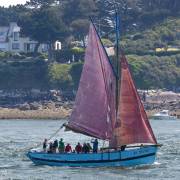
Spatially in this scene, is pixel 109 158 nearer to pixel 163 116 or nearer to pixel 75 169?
pixel 75 169

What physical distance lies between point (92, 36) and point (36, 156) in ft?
29.5

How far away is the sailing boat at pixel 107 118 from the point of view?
72.2 m

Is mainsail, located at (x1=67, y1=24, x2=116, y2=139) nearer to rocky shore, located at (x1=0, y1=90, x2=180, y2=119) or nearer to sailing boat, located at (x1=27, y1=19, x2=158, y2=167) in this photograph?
sailing boat, located at (x1=27, y1=19, x2=158, y2=167)

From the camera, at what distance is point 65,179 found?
66.2m

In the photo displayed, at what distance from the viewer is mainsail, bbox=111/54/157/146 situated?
72688mm

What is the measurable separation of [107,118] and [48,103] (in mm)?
109744

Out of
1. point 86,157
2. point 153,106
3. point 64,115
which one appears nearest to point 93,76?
point 86,157

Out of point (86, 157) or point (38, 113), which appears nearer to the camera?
point (86, 157)

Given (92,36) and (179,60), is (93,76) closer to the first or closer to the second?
(92,36)

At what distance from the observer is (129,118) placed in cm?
7306

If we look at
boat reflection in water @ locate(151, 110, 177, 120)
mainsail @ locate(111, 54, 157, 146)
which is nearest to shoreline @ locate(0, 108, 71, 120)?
boat reflection in water @ locate(151, 110, 177, 120)

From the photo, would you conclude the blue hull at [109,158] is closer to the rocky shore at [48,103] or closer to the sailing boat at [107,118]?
the sailing boat at [107,118]

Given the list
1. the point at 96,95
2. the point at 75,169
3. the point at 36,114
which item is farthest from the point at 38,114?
the point at 75,169

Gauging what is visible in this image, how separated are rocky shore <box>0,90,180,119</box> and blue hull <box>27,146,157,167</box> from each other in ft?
330
